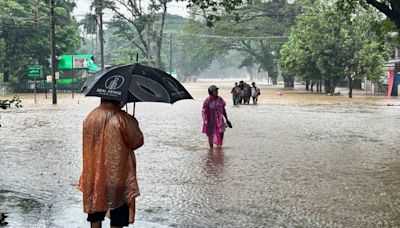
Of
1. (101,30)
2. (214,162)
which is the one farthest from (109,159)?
(101,30)

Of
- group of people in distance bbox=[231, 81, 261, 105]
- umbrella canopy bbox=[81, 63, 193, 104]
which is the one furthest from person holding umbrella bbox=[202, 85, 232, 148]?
group of people in distance bbox=[231, 81, 261, 105]

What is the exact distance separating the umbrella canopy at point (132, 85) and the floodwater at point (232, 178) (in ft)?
6.08

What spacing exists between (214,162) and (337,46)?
34.4m

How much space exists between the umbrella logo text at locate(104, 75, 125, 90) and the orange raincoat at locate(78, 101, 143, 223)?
159 mm

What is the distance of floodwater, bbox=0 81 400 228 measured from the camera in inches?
254

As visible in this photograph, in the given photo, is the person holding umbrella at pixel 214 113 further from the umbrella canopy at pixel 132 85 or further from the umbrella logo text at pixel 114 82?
the umbrella logo text at pixel 114 82

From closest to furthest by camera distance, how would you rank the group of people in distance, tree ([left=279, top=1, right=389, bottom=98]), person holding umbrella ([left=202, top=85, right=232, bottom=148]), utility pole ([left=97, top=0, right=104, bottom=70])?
1. person holding umbrella ([left=202, top=85, right=232, bottom=148])
2. the group of people in distance
3. tree ([left=279, top=1, right=389, bottom=98])
4. utility pole ([left=97, top=0, right=104, bottom=70])

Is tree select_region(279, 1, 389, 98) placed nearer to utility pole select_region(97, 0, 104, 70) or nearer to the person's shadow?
utility pole select_region(97, 0, 104, 70)

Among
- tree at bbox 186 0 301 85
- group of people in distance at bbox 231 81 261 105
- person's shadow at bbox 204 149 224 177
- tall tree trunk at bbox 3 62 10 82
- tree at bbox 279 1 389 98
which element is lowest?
person's shadow at bbox 204 149 224 177

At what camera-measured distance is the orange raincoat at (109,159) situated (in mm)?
4695

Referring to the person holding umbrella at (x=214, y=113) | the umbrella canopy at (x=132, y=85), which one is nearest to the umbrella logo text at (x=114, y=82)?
the umbrella canopy at (x=132, y=85)

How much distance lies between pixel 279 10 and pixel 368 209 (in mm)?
59740

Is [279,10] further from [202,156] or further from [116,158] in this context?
[116,158]

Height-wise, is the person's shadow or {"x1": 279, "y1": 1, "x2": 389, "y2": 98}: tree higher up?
{"x1": 279, "y1": 1, "x2": 389, "y2": 98}: tree
